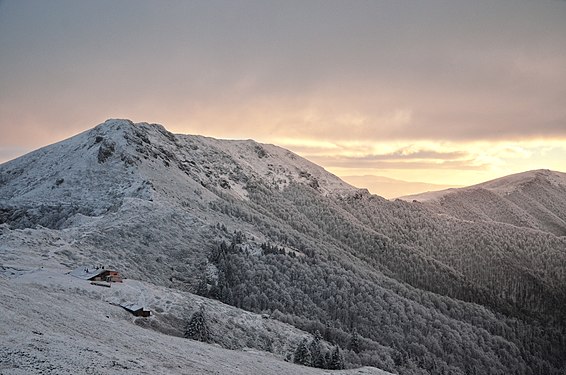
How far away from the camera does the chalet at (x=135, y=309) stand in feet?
184

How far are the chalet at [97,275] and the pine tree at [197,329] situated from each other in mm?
17758

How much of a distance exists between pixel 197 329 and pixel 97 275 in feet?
68.7

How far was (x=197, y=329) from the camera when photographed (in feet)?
185

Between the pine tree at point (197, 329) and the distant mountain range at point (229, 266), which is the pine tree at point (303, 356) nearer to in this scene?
the distant mountain range at point (229, 266)

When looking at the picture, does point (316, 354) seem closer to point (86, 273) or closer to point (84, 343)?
point (86, 273)

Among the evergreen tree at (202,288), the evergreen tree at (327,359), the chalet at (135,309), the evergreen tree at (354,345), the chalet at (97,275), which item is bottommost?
the evergreen tree at (354,345)

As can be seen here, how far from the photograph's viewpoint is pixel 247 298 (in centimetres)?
A: 10238

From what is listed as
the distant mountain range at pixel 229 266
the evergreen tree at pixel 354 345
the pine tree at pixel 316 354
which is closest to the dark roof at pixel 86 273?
the distant mountain range at pixel 229 266

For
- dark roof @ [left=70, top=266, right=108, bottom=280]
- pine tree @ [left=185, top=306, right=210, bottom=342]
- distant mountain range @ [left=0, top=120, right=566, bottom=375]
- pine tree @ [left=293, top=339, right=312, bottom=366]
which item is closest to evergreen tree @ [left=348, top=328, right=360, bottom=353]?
distant mountain range @ [left=0, top=120, right=566, bottom=375]

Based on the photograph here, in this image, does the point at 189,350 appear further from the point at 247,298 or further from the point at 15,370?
the point at 247,298

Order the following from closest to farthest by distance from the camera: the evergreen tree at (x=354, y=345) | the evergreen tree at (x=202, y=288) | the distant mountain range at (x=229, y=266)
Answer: the distant mountain range at (x=229, y=266) → the evergreen tree at (x=354, y=345) → the evergreen tree at (x=202, y=288)

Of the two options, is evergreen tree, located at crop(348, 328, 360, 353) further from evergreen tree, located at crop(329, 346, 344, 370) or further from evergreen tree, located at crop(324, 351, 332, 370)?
evergreen tree, located at crop(329, 346, 344, 370)

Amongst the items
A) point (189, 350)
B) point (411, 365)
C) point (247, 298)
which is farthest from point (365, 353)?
point (189, 350)

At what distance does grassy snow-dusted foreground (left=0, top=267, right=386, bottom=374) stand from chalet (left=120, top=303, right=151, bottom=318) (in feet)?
A: 3.94
